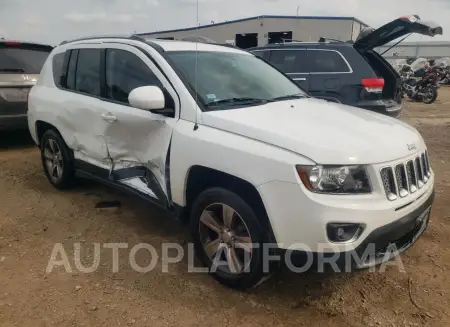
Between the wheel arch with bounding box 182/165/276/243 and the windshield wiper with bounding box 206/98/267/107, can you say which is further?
the windshield wiper with bounding box 206/98/267/107

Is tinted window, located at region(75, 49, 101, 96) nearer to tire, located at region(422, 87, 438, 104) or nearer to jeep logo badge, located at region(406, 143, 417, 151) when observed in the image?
jeep logo badge, located at region(406, 143, 417, 151)

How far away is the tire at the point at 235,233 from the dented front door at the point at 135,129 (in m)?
0.40

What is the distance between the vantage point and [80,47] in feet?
14.9

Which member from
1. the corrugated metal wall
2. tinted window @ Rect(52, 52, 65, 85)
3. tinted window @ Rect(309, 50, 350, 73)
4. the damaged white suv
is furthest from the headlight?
the corrugated metal wall

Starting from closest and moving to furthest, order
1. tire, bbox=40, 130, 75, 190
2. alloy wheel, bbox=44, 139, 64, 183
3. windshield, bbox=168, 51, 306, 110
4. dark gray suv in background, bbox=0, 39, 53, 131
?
windshield, bbox=168, 51, 306, 110, tire, bbox=40, 130, 75, 190, alloy wheel, bbox=44, 139, 64, 183, dark gray suv in background, bbox=0, 39, 53, 131

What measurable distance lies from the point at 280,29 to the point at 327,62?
58.0 feet

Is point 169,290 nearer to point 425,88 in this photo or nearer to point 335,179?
point 335,179

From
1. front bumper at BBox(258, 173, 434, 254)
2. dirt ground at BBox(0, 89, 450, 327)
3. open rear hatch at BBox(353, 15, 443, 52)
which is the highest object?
open rear hatch at BBox(353, 15, 443, 52)

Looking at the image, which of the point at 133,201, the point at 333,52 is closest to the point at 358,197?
the point at 133,201

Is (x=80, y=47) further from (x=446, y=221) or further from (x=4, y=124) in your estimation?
(x=446, y=221)

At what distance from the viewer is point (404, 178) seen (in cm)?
279

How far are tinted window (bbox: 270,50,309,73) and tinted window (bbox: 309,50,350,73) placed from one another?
14 centimetres

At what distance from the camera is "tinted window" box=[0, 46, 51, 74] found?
260 inches

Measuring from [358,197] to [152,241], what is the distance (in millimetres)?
2057
